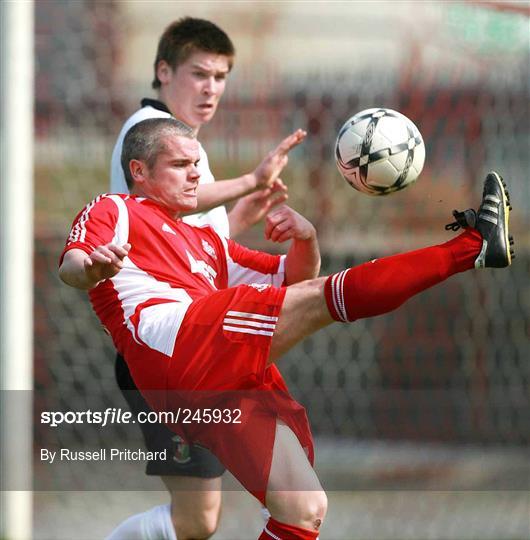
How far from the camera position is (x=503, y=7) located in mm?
6238

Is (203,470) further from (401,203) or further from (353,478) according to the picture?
(401,203)

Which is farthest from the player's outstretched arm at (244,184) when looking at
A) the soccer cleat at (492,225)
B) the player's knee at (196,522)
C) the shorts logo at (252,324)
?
the player's knee at (196,522)

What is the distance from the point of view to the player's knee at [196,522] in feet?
15.1

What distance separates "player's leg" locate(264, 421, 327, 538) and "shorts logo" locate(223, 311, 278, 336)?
1.18 feet

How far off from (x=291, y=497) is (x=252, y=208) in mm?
1455

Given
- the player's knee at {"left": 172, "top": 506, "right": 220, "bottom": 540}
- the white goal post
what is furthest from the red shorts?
the white goal post

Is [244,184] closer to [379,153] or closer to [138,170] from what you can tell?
[138,170]

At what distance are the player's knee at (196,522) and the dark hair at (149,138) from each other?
4.36 feet

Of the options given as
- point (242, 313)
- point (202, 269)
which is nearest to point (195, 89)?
point (202, 269)

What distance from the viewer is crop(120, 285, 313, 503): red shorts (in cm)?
373

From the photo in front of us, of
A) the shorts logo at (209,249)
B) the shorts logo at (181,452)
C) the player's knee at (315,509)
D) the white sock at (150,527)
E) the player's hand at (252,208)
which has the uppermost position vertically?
the player's hand at (252,208)

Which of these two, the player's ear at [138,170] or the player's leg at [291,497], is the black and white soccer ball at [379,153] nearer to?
the player's ear at [138,170]

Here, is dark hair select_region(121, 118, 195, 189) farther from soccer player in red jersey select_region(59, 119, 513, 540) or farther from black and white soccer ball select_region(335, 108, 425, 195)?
black and white soccer ball select_region(335, 108, 425, 195)

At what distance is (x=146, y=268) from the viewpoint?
4.01 metres
